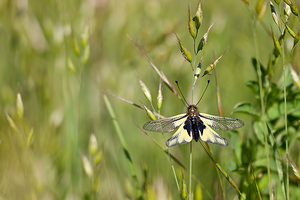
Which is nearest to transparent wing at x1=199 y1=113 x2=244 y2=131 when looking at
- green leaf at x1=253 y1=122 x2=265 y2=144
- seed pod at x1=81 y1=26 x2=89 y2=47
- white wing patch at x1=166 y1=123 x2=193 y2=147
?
white wing patch at x1=166 y1=123 x2=193 y2=147

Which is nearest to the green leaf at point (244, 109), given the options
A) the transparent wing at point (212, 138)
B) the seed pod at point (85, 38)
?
the transparent wing at point (212, 138)

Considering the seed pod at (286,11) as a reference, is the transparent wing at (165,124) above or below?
below

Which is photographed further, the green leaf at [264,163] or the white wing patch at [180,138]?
the green leaf at [264,163]

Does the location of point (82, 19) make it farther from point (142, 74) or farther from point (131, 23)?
point (131, 23)

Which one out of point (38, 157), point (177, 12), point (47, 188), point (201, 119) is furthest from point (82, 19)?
point (177, 12)

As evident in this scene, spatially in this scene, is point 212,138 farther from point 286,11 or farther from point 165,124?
point 286,11

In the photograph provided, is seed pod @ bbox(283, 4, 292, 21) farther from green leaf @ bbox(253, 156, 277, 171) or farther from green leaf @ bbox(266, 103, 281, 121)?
green leaf @ bbox(253, 156, 277, 171)

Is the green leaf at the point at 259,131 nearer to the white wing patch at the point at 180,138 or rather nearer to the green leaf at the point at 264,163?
the green leaf at the point at 264,163

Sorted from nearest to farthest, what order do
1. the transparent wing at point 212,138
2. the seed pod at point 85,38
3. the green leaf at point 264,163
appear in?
1. the transparent wing at point 212,138
2. the green leaf at point 264,163
3. the seed pod at point 85,38
